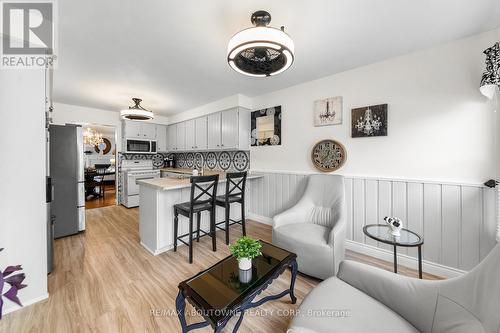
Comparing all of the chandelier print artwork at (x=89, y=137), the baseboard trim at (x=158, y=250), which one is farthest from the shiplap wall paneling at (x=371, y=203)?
the chandelier print artwork at (x=89, y=137)

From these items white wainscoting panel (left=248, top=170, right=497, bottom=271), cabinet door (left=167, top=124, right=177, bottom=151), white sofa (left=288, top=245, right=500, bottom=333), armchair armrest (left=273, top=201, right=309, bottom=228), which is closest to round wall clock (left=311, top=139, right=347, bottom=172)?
white wainscoting panel (left=248, top=170, right=497, bottom=271)

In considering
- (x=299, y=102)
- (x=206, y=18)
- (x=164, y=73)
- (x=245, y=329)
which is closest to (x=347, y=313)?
(x=245, y=329)

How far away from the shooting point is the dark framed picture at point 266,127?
3.45 meters

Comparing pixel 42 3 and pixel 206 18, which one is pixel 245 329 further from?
pixel 42 3

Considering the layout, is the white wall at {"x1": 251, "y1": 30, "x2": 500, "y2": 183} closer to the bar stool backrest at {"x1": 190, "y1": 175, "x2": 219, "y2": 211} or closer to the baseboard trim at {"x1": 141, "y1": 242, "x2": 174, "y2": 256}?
the bar stool backrest at {"x1": 190, "y1": 175, "x2": 219, "y2": 211}

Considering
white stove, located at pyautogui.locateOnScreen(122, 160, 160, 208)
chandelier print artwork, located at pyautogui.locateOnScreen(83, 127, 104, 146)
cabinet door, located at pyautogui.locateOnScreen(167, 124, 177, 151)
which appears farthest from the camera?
chandelier print artwork, located at pyautogui.locateOnScreen(83, 127, 104, 146)

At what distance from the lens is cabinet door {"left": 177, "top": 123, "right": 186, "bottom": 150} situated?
196 inches

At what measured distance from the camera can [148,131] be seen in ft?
17.2

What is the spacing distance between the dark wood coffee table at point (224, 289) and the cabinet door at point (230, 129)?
8.17ft

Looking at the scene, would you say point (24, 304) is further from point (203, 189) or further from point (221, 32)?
point (221, 32)

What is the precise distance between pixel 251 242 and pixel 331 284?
1.90 feet

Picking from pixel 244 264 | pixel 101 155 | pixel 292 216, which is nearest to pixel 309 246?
pixel 292 216

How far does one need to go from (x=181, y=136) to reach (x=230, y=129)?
1891 mm

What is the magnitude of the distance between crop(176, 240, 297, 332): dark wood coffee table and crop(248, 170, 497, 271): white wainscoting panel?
4.83ft
